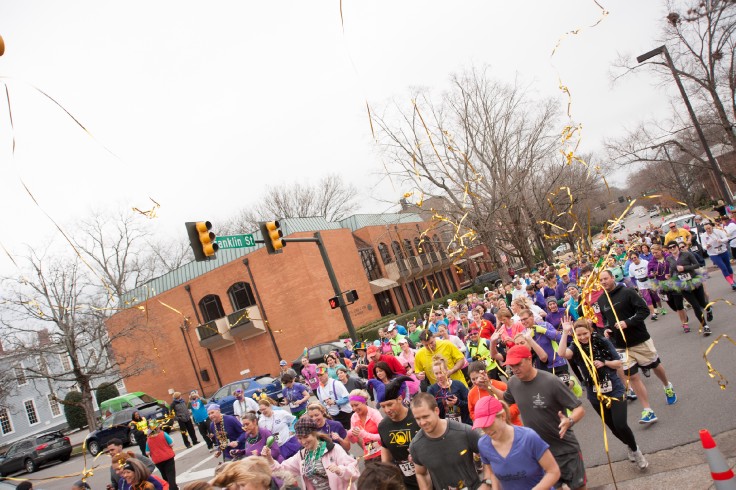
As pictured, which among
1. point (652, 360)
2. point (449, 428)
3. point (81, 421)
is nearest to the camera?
point (449, 428)

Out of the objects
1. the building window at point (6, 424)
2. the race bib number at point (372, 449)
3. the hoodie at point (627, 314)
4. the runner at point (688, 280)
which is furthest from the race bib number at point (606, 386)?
the building window at point (6, 424)

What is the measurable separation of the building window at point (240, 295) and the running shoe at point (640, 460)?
30.4 m

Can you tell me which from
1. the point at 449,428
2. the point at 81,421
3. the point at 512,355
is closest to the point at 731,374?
the point at 512,355

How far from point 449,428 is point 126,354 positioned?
3718cm

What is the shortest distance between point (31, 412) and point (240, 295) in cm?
2954

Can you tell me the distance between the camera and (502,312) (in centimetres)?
820

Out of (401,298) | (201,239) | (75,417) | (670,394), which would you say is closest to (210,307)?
(401,298)

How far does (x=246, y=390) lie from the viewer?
19.6m

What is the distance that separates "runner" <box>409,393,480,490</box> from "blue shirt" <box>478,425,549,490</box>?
0.36 m

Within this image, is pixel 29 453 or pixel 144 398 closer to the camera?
→ pixel 29 453

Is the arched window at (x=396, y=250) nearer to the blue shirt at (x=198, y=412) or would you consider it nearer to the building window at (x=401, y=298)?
the building window at (x=401, y=298)

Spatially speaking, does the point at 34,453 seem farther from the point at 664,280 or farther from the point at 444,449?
the point at 444,449

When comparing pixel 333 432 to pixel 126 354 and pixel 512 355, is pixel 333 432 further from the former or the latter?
pixel 126 354

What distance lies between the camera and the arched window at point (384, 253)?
40.9m
